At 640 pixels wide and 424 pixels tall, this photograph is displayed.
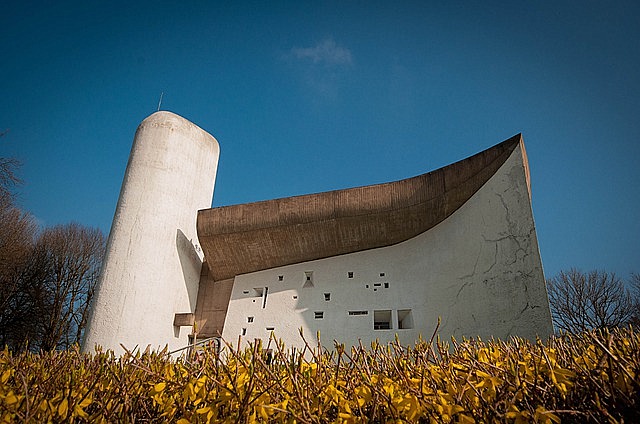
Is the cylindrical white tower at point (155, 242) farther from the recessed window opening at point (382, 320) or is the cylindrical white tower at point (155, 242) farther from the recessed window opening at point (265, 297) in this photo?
the recessed window opening at point (382, 320)

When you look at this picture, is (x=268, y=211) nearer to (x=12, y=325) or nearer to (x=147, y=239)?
(x=147, y=239)

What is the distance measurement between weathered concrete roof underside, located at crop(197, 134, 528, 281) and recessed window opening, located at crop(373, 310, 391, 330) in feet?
7.93

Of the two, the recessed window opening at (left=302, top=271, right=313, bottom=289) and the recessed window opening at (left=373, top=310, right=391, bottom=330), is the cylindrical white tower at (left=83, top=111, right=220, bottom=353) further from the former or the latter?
the recessed window opening at (left=373, top=310, right=391, bottom=330)

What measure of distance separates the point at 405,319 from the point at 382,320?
0.90 m

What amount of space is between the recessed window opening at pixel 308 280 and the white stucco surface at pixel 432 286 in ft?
0.20

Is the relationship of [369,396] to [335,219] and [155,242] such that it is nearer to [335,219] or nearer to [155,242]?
[335,219]

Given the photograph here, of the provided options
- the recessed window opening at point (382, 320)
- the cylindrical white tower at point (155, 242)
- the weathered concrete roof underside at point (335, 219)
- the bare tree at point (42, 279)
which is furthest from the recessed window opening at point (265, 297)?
the bare tree at point (42, 279)

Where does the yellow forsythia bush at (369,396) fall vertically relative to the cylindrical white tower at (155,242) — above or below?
below

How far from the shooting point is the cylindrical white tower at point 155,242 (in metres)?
12.4

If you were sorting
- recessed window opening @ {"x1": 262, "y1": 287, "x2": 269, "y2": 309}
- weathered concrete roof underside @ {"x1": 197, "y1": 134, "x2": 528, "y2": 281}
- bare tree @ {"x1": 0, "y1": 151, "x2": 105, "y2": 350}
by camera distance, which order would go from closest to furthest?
weathered concrete roof underside @ {"x1": 197, "y1": 134, "x2": 528, "y2": 281} → recessed window opening @ {"x1": 262, "y1": 287, "x2": 269, "y2": 309} → bare tree @ {"x1": 0, "y1": 151, "x2": 105, "y2": 350}

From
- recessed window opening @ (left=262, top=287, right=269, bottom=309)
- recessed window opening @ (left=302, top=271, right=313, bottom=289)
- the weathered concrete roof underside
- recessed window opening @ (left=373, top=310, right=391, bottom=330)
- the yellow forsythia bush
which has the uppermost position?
the weathered concrete roof underside

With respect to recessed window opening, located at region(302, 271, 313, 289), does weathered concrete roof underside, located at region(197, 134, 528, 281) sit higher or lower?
higher

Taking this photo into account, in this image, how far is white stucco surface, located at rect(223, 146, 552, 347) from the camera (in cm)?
960

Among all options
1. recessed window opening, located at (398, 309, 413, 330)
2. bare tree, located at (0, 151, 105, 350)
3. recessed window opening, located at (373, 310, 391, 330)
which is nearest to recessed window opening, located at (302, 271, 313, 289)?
recessed window opening, located at (373, 310, 391, 330)
